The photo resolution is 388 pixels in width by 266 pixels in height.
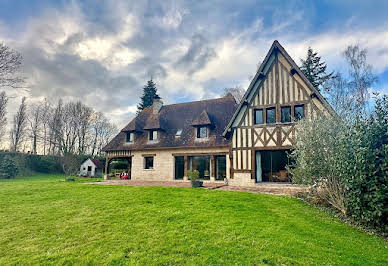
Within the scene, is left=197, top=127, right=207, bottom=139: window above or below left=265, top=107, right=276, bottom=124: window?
below

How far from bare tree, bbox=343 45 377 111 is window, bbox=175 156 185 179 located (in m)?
15.5

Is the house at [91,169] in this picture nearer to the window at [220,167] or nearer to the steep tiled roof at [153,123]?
the steep tiled roof at [153,123]

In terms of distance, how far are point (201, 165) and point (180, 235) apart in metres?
10.6

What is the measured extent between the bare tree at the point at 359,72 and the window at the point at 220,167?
1306cm

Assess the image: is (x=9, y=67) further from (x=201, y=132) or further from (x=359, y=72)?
(x=359, y=72)

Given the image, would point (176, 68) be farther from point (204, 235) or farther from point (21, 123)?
point (21, 123)

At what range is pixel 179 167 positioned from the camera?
16.1 meters

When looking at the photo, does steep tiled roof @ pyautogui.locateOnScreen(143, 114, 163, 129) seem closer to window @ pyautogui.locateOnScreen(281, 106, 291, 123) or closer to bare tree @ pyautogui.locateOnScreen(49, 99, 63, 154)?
window @ pyautogui.locateOnScreen(281, 106, 291, 123)

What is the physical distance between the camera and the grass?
156 inches

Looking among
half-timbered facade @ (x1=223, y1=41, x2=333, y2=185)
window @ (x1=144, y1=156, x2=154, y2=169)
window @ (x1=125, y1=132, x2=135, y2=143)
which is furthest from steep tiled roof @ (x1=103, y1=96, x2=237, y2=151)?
half-timbered facade @ (x1=223, y1=41, x2=333, y2=185)

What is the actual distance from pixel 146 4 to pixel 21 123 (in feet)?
110

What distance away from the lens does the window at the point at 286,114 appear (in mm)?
12422

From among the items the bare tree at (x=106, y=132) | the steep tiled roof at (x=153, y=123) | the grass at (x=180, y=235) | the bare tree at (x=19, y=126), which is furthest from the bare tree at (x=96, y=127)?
the grass at (x=180, y=235)

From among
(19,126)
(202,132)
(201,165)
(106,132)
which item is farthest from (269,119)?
(19,126)
